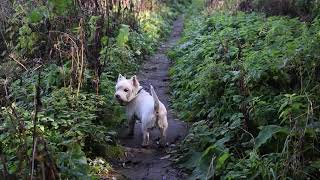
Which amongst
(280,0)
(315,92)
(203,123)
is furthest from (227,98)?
(280,0)

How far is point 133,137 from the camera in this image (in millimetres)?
6812

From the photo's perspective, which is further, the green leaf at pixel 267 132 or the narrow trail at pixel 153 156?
the narrow trail at pixel 153 156

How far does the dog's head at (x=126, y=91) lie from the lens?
259 inches

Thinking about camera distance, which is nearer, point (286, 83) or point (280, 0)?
point (286, 83)

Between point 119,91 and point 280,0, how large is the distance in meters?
7.19

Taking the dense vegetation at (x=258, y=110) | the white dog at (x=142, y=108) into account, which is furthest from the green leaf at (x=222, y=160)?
the white dog at (x=142, y=108)

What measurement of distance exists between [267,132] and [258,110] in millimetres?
544

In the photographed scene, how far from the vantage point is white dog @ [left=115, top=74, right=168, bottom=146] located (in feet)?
19.9

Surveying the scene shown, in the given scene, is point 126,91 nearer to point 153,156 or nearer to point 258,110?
point 153,156

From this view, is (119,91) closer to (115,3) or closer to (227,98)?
(227,98)

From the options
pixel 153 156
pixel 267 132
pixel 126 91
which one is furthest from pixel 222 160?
pixel 126 91

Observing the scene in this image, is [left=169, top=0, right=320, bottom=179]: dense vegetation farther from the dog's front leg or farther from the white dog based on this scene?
the dog's front leg

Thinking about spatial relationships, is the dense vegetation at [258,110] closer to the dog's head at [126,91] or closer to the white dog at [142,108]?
the white dog at [142,108]

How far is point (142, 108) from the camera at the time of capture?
20.9 feet
